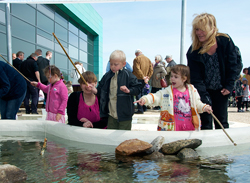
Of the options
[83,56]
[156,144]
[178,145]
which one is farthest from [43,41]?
[178,145]

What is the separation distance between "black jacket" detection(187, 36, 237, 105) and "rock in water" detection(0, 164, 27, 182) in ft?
7.70

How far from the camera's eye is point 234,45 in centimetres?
326

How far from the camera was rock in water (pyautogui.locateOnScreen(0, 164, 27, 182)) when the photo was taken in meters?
1.81

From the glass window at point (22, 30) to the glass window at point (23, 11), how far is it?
31 centimetres

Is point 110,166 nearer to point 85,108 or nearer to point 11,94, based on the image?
point 85,108

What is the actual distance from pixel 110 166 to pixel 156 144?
0.75 meters

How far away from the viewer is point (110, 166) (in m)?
2.24

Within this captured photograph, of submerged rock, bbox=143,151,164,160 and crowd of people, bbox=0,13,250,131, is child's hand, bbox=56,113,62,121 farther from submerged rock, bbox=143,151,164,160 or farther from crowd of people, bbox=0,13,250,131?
submerged rock, bbox=143,151,164,160

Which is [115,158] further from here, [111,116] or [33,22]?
[33,22]

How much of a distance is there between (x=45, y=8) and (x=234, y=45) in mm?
17053

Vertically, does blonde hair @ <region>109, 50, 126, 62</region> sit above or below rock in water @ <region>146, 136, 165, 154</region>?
above

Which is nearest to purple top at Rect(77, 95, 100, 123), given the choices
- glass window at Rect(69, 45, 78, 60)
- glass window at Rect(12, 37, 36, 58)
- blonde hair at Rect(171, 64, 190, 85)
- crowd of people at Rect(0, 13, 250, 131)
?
crowd of people at Rect(0, 13, 250, 131)

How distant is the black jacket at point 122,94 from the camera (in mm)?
3424

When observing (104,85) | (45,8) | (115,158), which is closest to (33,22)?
(45,8)
